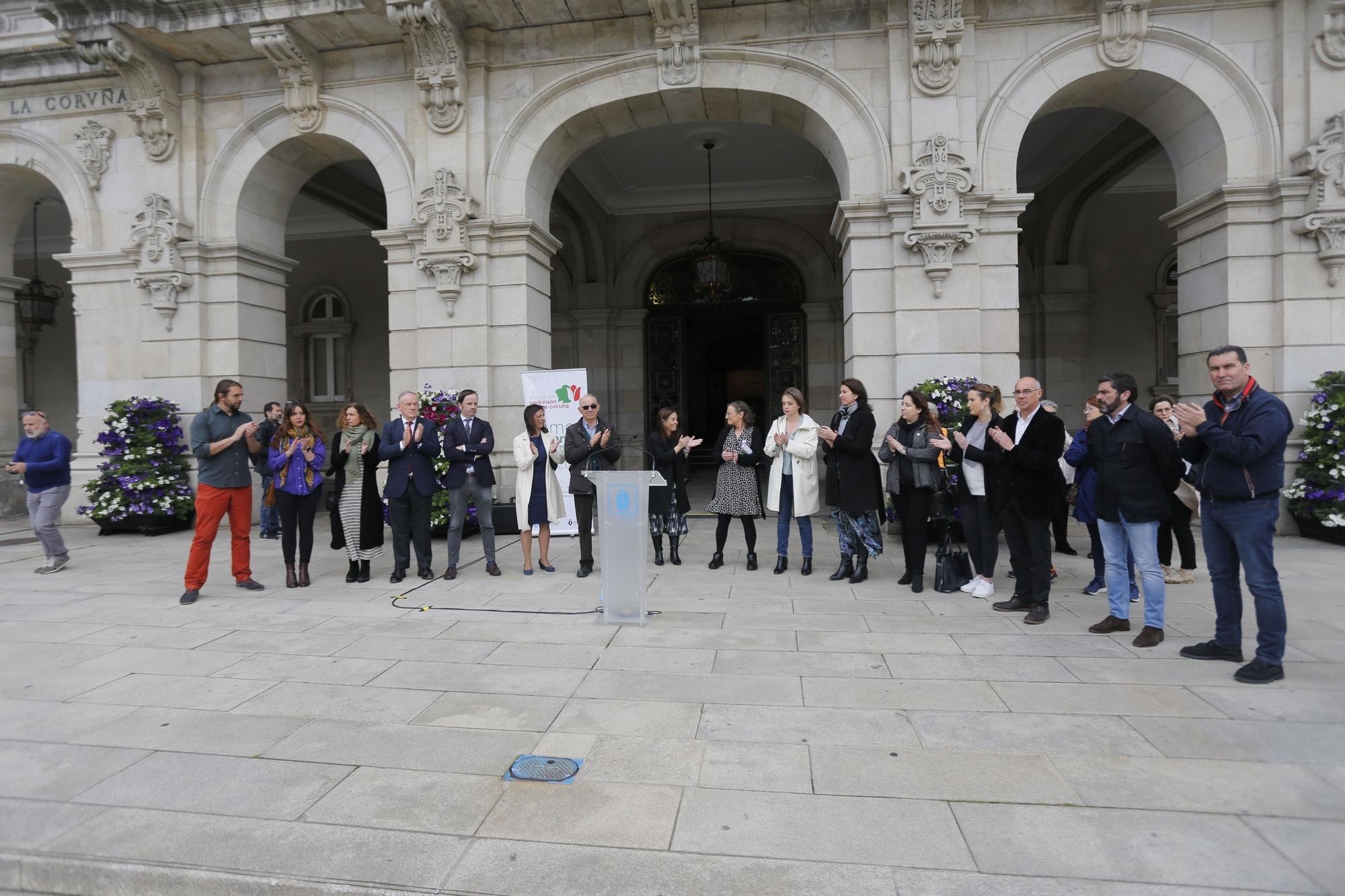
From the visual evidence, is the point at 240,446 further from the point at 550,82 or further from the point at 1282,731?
the point at 1282,731

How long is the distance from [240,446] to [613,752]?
17.4 ft

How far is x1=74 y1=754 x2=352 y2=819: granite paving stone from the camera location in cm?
308

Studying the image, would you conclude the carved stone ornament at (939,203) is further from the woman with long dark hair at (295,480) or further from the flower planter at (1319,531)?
the woman with long dark hair at (295,480)

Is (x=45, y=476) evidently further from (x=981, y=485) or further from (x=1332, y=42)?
(x=1332, y=42)

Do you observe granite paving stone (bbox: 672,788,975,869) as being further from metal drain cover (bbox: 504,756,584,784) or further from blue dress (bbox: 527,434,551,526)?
blue dress (bbox: 527,434,551,526)

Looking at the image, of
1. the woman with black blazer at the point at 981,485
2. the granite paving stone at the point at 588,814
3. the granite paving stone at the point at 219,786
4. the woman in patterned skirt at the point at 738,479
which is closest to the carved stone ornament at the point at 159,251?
the woman in patterned skirt at the point at 738,479

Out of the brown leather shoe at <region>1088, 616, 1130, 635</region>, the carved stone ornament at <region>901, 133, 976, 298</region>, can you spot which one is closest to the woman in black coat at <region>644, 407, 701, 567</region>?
the carved stone ornament at <region>901, 133, 976, 298</region>

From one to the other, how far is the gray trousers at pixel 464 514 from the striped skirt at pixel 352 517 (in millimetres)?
777

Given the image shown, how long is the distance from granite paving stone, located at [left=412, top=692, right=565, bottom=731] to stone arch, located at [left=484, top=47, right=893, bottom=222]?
7.61 m

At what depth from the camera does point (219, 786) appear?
3250mm

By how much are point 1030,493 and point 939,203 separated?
4.64 meters

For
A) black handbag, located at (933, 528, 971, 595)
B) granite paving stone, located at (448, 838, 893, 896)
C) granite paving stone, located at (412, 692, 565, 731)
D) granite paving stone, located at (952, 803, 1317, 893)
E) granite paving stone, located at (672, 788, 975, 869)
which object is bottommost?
granite paving stone, located at (448, 838, 893, 896)

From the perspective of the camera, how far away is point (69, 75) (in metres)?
11.0

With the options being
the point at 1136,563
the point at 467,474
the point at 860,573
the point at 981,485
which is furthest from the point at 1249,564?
the point at 467,474
